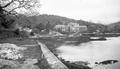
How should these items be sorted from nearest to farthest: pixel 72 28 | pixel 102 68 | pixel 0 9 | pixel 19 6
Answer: pixel 0 9 < pixel 19 6 < pixel 102 68 < pixel 72 28

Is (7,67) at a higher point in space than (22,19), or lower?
lower

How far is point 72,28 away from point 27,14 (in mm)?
167476

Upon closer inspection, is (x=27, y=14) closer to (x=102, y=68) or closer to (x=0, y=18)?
(x=0, y=18)

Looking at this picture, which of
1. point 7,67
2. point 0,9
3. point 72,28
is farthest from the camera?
point 72,28

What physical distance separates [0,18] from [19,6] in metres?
2.44

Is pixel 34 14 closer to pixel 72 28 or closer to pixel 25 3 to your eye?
pixel 25 3

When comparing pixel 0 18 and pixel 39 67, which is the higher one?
pixel 0 18

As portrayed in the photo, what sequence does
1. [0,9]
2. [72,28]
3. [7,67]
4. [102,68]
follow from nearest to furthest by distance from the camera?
[0,9] < [7,67] < [102,68] < [72,28]

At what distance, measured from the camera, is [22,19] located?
1209cm

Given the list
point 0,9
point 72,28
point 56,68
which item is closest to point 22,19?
point 0,9

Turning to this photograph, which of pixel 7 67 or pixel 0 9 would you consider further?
pixel 7 67

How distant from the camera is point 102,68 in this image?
15703 millimetres

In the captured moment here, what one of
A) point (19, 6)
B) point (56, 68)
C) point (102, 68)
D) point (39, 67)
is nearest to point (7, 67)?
point (39, 67)

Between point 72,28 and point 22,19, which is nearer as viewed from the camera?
point 22,19
